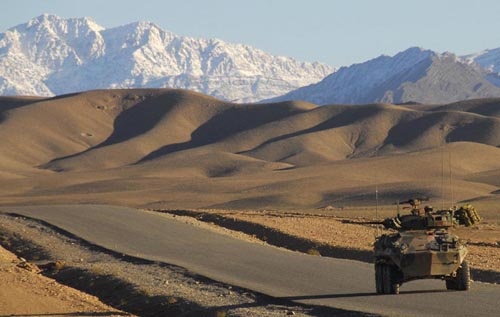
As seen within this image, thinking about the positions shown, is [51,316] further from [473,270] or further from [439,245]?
[473,270]

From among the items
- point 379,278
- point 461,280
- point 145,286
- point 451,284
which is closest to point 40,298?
point 145,286

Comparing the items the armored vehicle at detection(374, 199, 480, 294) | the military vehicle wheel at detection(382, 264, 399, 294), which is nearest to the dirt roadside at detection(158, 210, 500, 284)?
the armored vehicle at detection(374, 199, 480, 294)

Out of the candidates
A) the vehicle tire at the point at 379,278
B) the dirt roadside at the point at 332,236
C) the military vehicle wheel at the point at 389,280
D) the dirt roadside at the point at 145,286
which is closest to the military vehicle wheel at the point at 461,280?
the military vehicle wheel at the point at 389,280

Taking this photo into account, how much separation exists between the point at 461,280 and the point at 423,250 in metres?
1.45

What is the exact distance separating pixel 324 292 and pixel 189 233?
21117mm

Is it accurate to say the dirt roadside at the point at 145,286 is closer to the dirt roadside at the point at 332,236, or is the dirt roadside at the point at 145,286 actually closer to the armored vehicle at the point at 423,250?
the armored vehicle at the point at 423,250

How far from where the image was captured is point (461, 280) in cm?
2500

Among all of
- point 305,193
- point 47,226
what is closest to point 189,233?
point 47,226

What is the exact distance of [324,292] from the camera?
85.4ft

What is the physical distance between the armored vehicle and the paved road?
15.2 inches

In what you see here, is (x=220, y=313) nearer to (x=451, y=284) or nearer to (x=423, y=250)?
(x=423, y=250)

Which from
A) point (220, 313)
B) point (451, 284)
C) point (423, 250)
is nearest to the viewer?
point (220, 313)

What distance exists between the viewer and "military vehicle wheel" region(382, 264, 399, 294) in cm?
2469

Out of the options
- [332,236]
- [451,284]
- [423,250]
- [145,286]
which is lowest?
[332,236]
